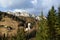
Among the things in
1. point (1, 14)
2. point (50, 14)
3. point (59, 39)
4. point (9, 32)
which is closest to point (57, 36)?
point (59, 39)

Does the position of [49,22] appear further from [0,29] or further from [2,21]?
[2,21]

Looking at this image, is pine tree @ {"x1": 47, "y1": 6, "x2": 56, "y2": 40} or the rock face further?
the rock face

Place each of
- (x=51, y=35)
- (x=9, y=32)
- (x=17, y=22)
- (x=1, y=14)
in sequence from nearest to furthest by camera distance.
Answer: (x=51, y=35) → (x=9, y=32) → (x=17, y=22) → (x=1, y=14)

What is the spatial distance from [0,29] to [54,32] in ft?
195

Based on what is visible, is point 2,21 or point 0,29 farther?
point 2,21

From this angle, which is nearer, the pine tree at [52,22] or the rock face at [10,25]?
the pine tree at [52,22]

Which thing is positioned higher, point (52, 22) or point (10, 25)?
point (52, 22)

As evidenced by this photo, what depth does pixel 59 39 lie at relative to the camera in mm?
78750

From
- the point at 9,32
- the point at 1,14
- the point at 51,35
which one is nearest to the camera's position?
the point at 51,35

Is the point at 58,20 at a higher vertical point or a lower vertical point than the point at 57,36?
higher

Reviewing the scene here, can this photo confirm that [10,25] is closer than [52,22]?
No

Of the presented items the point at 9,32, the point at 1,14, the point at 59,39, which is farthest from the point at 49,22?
the point at 1,14

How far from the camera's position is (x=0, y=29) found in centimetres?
13488

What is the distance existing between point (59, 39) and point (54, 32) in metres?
3.30
